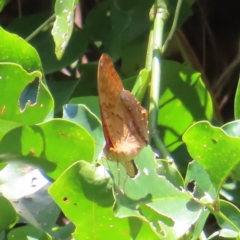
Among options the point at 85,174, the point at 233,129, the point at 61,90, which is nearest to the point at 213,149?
the point at 233,129

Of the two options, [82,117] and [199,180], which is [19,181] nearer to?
[82,117]

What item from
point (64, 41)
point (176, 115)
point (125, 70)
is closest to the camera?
point (64, 41)

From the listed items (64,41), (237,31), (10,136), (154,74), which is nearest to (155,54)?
(154,74)

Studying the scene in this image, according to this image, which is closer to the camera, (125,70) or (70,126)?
(70,126)

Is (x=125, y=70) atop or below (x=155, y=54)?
below

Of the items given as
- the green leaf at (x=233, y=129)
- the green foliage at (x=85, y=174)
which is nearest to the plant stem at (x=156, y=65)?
the green foliage at (x=85, y=174)

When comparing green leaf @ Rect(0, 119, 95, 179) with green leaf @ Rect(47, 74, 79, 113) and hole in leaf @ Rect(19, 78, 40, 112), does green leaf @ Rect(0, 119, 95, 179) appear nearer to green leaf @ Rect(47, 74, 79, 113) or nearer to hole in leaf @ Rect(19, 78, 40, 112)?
hole in leaf @ Rect(19, 78, 40, 112)

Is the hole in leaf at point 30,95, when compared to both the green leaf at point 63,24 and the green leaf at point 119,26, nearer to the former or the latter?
the green leaf at point 63,24

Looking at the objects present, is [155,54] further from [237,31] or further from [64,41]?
[237,31]
